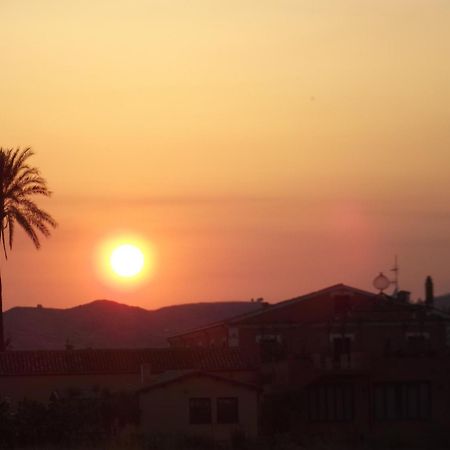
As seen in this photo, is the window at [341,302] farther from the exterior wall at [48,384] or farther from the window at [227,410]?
the window at [227,410]

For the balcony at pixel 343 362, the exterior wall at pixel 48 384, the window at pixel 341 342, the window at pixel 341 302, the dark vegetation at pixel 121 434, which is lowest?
the dark vegetation at pixel 121 434

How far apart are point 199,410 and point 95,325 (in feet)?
294

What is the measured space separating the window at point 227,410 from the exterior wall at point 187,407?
0.16m

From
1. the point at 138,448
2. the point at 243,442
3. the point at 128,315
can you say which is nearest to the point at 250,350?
the point at 243,442

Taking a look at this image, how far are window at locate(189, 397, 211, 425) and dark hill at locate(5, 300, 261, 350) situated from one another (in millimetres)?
70916

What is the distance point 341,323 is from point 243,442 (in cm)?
1634

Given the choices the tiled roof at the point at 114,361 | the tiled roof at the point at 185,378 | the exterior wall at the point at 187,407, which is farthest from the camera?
the tiled roof at the point at 114,361

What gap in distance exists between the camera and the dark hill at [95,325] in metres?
133

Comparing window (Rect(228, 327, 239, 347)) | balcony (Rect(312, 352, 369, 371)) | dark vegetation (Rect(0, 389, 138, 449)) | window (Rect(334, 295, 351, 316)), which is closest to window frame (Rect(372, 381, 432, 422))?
balcony (Rect(312, 352, 369, 371))

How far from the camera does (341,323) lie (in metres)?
66.2

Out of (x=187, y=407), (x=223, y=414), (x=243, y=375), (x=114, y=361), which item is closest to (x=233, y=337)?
(x=243, y=375)

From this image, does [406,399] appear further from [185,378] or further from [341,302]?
[185,378]

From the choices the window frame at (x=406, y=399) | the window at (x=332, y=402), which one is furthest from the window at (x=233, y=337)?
the window frame at (x=406, y=399)

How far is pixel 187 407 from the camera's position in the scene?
5578cm
